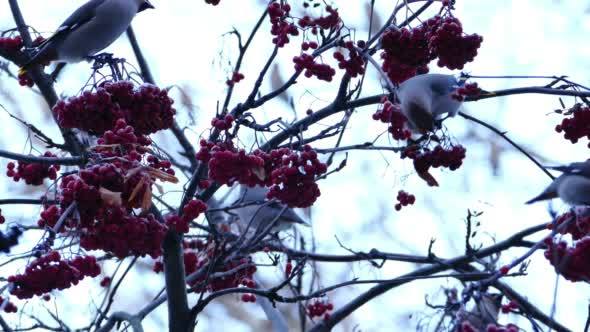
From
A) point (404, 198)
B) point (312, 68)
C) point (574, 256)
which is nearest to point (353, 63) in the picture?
point (312, 68)

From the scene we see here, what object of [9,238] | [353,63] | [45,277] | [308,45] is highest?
[308,45]

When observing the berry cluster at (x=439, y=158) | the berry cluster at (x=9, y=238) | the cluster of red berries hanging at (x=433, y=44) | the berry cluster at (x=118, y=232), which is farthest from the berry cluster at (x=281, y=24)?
the berry cluster at (x=9, y=238)

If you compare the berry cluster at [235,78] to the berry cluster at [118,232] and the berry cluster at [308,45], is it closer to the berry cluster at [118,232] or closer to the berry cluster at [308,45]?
the berry cluster at [308,45]

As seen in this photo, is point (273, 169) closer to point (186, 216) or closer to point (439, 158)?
point (186, 216)

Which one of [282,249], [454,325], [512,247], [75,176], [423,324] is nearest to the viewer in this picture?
[454,325]

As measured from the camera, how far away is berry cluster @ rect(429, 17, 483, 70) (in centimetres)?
290

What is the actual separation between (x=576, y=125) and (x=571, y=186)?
339 millimetres

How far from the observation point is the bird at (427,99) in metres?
3.04

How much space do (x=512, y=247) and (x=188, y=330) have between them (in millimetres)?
1386

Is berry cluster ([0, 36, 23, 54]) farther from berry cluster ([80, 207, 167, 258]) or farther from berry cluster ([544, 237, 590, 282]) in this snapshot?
berry cluster ([544, 237, 590, 282])

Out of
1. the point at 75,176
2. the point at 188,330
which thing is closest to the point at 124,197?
the point at 75,176

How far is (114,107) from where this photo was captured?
271 centimetres

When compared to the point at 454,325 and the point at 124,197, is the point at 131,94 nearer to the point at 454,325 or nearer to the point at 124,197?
the point at 124,197

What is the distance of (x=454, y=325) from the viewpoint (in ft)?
6.66
